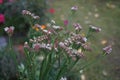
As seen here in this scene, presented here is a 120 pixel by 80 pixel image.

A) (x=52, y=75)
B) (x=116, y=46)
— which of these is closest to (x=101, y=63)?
(x=116, y=46)

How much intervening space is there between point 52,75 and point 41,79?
253mm

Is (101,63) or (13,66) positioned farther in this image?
(101,63)

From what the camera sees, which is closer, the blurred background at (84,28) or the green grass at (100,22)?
the blurred background at (84,28)

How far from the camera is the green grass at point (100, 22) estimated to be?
5059 millimetres

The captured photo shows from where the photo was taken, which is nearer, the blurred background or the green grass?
the blurred background

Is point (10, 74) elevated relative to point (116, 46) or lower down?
elevated

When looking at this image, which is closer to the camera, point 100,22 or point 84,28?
point 84,28

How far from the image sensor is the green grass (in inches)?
199

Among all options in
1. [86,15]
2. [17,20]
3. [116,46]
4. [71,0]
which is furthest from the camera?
[71,0]

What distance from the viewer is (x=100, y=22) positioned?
22.4 ft

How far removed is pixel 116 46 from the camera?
5.90 meters

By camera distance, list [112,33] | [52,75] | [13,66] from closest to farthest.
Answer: [52,75] < [13,66] < [112,33]

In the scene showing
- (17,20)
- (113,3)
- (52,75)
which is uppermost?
(52,75)

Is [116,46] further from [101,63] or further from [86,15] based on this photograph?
[86,15]
